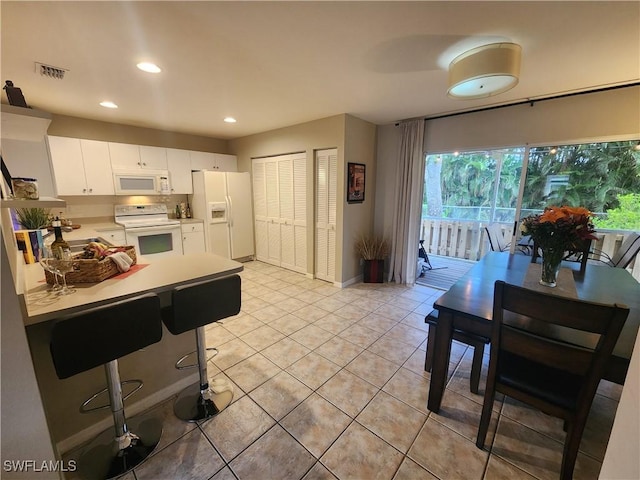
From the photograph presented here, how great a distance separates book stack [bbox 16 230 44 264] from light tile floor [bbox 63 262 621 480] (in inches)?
54.3

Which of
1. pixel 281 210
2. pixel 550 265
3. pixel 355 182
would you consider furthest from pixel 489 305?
pixel 281 210

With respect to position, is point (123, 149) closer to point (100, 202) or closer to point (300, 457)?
point (100, 202)

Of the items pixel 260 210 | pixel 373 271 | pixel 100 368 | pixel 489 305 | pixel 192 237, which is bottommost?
pixel 373 271

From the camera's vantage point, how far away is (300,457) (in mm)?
1462

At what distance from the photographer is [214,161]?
504 cm

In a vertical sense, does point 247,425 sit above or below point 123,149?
below

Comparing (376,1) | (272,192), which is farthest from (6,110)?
(272,192)

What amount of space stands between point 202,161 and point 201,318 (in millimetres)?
4112

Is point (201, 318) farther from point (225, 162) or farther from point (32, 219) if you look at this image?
point (225, 162)

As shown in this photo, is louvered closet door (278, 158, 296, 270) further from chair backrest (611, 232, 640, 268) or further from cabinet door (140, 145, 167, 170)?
chair backrest (611, 232, 640, 268)

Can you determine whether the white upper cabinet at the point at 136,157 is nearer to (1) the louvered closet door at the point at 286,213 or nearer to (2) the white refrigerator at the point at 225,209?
(2) the white refrigerator at the point at 225,209

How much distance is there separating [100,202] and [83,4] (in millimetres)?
3513

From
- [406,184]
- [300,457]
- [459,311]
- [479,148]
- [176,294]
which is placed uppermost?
[479,148]

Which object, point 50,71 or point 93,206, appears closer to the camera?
point 50,71
